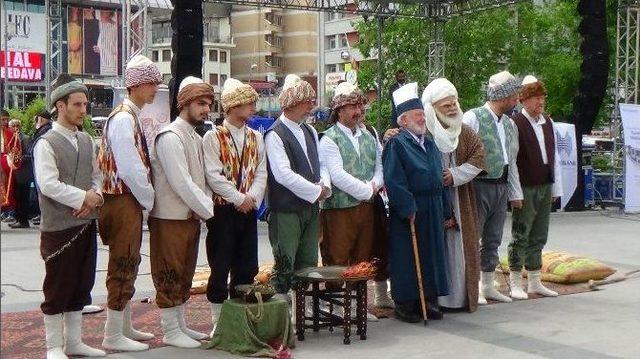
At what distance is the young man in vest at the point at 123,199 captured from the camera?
5273 millimetres

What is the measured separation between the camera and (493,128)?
702 cm

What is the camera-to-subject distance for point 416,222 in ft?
21.0

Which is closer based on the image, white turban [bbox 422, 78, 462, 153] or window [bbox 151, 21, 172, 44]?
white turban [bbox 422, 78, 462, 153]

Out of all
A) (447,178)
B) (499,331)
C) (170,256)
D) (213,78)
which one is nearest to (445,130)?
(447,178)

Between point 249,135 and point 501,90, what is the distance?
2284mm

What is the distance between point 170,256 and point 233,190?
563mm

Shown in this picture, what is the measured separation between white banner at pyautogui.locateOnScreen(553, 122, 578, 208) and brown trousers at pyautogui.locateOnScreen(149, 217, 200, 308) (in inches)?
389

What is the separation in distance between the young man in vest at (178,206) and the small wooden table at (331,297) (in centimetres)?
70

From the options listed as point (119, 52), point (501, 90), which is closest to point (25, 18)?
point (119, 52)

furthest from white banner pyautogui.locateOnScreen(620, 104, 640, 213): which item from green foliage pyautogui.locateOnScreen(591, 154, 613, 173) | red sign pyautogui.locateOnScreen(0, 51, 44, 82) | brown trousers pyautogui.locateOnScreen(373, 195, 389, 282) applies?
red sign pyautogui.locateOnScreen(0, 51, 44, 82)

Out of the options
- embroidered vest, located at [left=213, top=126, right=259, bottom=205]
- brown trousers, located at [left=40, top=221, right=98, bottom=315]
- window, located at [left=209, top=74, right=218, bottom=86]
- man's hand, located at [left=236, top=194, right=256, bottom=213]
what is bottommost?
brown trousers, located at [left=40, top=221, right=98, bottom=315]

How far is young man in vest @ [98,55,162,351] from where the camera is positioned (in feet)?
17.3

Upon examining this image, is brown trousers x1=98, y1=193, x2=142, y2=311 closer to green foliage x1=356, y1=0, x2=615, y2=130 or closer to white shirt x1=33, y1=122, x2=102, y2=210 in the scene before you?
white shirt x1=33, y1=122, x2=102, y2=210

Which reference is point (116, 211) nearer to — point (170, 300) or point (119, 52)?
point (170, 300)
